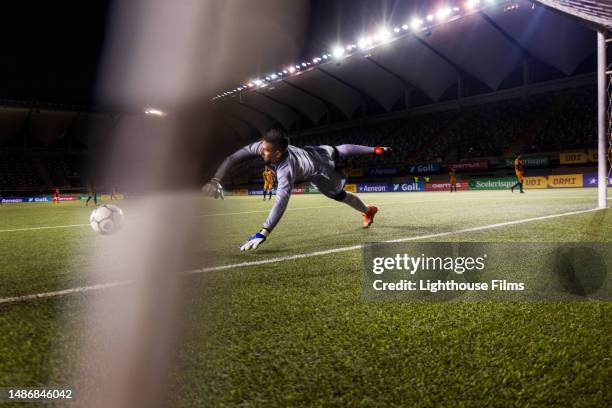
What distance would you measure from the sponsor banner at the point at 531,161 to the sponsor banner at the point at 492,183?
61.4 inches

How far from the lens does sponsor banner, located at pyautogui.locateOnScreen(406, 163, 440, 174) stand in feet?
103

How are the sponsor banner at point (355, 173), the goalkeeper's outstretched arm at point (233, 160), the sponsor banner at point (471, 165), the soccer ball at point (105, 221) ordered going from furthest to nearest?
the sponsor banner at point (355, 173) < the sponsor banner at point (471, 165) < the soccer ball at point (105, 221) < the goalkeeper's outstretched arm at point (233, 160)

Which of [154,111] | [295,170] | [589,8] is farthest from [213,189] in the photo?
[154,111]

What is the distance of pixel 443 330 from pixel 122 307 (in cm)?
184

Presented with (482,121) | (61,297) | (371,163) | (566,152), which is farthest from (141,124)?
(61,297)

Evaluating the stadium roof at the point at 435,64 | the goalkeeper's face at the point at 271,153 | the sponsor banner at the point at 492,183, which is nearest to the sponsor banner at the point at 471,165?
the sponsor banner at the point at 492,183

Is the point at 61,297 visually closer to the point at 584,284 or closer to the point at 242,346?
the point at 242,346

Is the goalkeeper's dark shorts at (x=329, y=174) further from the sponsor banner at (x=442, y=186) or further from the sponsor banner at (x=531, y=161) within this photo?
the sponsor banner at (x=531, y=161)

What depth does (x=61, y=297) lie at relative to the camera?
276 cm

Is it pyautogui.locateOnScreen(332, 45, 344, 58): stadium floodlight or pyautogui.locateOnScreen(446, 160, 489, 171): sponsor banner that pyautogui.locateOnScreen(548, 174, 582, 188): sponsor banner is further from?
pyautogui.locateOnScreen(332, 45, 344, 58): stadium floodlight

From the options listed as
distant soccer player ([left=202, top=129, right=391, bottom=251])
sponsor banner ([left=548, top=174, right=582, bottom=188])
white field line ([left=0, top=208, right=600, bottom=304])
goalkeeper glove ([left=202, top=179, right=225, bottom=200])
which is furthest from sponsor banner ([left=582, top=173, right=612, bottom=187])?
goalkeeper glove ([left=202, top=179, right=225, bottom=200])

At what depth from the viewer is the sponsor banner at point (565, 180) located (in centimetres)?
2391

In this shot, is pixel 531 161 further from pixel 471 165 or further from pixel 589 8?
pixel 589 8

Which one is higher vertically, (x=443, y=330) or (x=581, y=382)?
(x=443, y=330)
